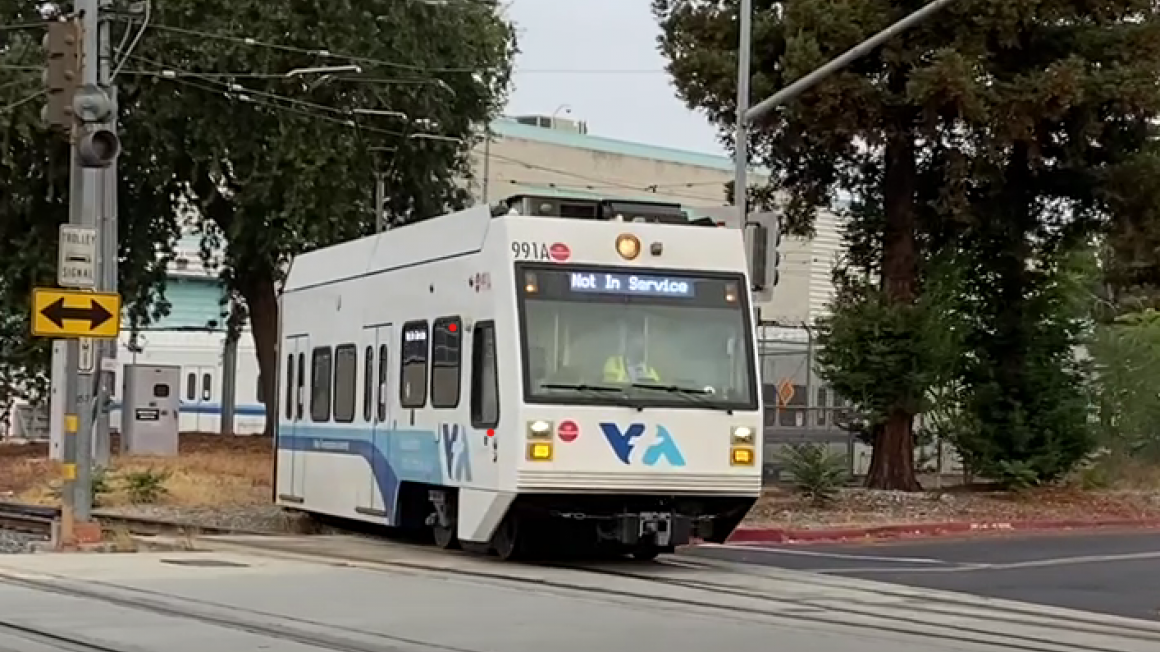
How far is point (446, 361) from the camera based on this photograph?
60.1 feet

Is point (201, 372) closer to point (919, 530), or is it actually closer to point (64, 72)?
point (919, 530)

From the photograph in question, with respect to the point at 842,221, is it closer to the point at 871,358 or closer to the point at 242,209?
the point at 871,358

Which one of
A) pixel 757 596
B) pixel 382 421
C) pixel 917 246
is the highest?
pixel 917 246

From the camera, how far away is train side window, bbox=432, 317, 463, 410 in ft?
59.1

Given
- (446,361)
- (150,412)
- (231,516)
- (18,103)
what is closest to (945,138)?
(231,516)

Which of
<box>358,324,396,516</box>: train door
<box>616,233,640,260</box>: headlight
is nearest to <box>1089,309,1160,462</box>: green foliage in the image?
<box>358,324,396,516</box>: train door

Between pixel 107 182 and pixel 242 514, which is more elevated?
pixel 107 182

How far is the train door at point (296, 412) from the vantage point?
22.7 m

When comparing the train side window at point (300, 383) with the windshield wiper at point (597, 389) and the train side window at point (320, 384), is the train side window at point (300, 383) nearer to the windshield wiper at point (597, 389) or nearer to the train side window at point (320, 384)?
the train side window at point (320, 384)

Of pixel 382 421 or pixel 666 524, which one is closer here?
pixel 666 524

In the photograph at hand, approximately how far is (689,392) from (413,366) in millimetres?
3331

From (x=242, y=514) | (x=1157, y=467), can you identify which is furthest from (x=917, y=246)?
(x=242, y=514)

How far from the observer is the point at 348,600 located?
1449 cm

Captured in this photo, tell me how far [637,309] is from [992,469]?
14.5 m
